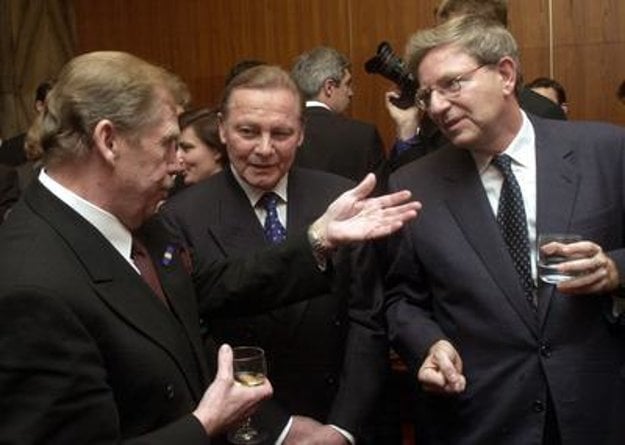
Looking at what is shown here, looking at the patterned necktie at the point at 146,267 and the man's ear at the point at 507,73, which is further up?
the man's ear at the point at 507,73

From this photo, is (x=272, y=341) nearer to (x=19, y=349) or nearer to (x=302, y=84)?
(x=19, y=349)

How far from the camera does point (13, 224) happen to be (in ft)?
5.69

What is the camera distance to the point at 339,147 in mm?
4223

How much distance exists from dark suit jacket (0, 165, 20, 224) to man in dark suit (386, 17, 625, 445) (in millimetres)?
2103

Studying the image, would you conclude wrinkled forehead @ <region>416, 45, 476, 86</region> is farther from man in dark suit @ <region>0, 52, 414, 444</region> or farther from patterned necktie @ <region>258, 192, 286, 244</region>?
man in dark suit @ <region>0, 52, 414, 444</region>

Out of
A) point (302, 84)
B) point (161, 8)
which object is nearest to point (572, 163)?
point (302, 84)

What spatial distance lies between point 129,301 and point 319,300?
2.67ft

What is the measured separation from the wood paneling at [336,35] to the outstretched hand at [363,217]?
3553 mm

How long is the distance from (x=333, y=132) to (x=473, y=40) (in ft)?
6.73

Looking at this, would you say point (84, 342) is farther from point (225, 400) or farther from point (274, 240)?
point (274, 240)

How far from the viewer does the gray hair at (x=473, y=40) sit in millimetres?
2252

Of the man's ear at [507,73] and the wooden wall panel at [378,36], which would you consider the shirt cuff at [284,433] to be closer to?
the man's ear at [507,73]


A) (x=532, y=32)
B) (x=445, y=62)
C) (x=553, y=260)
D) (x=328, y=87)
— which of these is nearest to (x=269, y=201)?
(x=445, y=62)

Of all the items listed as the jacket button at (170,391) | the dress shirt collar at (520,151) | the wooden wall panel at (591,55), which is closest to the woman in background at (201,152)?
the dress shirt collar at (520,151)
